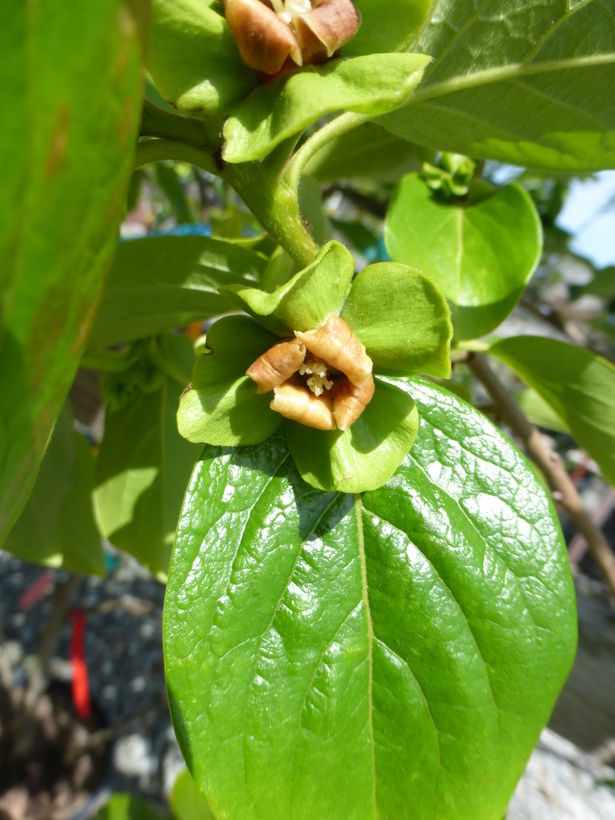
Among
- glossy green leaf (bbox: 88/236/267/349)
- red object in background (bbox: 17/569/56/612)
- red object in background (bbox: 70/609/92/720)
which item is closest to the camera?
glossy green leaf (bbox: 88/236/267/349)

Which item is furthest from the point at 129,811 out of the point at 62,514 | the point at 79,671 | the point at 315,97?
the point at 315,97

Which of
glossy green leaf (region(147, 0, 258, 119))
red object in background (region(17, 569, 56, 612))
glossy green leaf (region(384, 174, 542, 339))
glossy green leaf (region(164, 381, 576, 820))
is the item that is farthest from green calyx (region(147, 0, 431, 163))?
red object in background (region(17, 569, 56, 612))

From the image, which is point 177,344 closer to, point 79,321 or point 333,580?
point 333,580

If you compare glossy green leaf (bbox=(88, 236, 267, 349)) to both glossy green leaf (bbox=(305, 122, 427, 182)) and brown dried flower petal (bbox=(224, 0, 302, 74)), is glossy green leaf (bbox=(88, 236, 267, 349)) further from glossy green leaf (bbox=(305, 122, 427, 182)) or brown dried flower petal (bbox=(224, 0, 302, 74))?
glossy green leaf (bbox=(305, 122, 427, 182))

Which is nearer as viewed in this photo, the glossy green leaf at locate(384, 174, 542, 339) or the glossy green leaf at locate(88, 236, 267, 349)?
the glossy green leaf at locate(88, 236, 267, 349)

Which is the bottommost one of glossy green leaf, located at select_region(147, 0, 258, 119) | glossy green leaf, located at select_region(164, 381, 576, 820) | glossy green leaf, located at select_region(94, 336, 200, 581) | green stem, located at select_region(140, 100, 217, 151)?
glossy green leaf, located at select_region(94, 336, 200, 581)

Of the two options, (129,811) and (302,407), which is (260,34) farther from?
(129,811)
